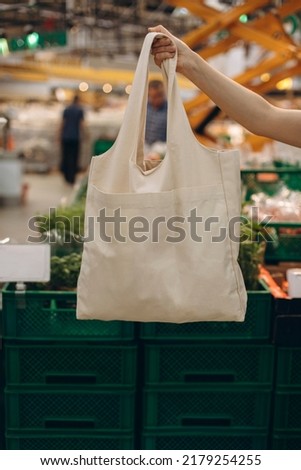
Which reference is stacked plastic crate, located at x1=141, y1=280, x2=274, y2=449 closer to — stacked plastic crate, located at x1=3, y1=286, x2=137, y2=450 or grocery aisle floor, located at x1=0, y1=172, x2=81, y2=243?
stacked plastic crate, located at x1=3, y1=286, x2=137, y2=450

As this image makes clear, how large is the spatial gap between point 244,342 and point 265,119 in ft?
2.84

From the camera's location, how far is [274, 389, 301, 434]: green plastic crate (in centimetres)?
257

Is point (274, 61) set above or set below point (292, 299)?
above

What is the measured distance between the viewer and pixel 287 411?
8.46 feet

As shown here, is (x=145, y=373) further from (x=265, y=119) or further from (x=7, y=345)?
(x=265, y=119)

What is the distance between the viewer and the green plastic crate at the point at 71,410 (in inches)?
100

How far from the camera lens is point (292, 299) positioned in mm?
2494

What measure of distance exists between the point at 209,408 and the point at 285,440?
0.32 metres

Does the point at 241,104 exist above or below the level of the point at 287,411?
above

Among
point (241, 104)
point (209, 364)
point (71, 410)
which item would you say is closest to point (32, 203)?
point (71, 410)

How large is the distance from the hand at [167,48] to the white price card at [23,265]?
0.84 meters

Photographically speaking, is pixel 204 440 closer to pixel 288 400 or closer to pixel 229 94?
pixel 288 400
